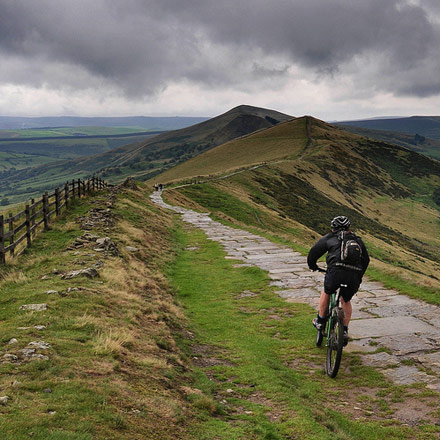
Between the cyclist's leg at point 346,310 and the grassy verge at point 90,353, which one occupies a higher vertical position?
the cyclist's leg at point 346,310

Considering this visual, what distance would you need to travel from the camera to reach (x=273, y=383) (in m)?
7.06

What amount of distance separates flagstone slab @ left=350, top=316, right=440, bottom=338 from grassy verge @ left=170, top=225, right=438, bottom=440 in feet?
3.75

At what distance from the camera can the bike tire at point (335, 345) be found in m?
7.36

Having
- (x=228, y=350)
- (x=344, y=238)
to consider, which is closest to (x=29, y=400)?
(x=228, y=350)

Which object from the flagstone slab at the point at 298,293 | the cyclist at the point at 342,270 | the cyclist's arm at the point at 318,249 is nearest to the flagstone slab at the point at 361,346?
the cyclist at the point at 342,270

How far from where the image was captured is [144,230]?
70.9 feet

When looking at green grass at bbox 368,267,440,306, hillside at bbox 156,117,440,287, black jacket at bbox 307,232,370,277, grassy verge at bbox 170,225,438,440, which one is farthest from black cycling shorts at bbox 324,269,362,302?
hillside at bbox 156,117,440,287

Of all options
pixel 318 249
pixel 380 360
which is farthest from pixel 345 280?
pixel 380 360

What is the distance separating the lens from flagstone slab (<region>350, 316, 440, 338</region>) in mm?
9266

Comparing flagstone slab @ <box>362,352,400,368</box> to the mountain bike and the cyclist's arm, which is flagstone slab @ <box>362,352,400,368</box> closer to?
the mountain bike

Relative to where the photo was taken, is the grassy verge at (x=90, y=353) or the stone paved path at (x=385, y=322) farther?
the stone paved path at (x=385, y=322)

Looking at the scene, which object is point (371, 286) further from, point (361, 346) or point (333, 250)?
point (333, 250)

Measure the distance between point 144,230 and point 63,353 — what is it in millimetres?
15237

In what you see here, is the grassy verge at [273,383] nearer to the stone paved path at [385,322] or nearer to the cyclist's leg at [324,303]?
the stone paved path at [385,322]
